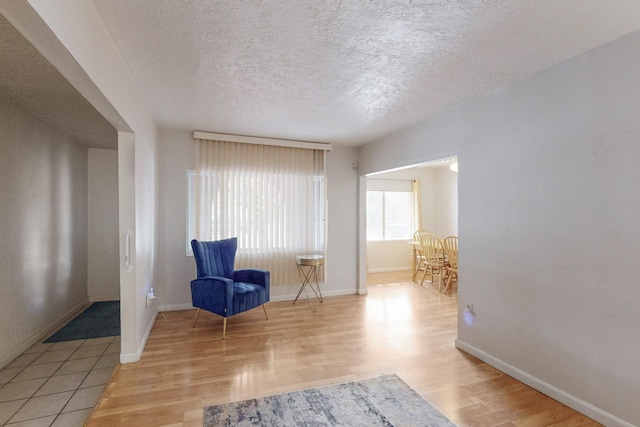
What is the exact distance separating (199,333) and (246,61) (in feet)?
9.15

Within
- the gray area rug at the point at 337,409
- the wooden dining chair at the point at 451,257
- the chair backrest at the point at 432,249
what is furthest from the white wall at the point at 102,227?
the wooden dining chair at the point at 451,257

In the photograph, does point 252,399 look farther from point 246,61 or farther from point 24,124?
point 24,124

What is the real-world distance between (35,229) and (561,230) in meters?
4.76

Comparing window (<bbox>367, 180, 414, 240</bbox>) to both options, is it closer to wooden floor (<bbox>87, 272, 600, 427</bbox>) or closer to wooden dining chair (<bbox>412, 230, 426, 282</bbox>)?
wooden dining chair (<bbox>412, 230, 426, 282</bbox>)

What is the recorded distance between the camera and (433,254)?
548cm

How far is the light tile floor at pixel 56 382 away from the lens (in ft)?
6.53

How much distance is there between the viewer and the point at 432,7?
1.59 m

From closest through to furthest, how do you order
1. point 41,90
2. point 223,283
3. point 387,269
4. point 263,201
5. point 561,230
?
point 561,230 → point 41,90 → point 223,283 → point 263,201 → point 387,269

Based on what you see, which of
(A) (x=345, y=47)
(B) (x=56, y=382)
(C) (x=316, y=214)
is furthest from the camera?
(C) (x=316, y=214)

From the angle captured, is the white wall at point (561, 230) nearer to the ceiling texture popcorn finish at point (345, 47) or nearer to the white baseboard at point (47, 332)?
the ceiling texture popcorn finish at point (345, 47)

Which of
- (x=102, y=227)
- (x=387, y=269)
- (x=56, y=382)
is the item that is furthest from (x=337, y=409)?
(x=387, y=269)

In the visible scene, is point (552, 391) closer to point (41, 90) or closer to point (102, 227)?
point (41, 90)

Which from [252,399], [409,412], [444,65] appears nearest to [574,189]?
[444,65]

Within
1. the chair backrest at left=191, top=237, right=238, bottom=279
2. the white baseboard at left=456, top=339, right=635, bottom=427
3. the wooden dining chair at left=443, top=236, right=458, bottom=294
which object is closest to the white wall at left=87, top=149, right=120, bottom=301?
the chair backrest at left=191, top=237, right=238, bottom=279
